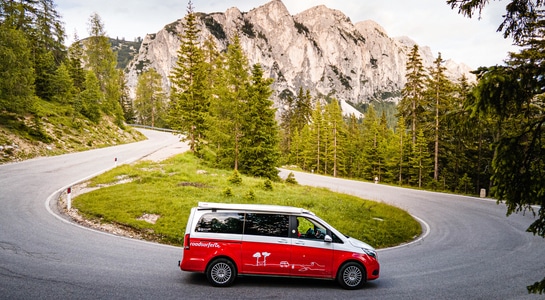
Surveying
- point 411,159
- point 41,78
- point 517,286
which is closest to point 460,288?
point 517,286

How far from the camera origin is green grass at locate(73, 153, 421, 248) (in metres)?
13.4

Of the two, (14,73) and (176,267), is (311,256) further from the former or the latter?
(14,73)

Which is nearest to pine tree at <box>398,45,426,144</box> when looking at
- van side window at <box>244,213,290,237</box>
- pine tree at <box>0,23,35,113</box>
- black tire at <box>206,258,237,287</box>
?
van side window at <box>244,213,290,237</box>

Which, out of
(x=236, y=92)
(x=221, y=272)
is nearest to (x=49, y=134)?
(x=236, y=92)

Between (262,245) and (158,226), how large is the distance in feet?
21.2

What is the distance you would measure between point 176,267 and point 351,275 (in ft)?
16.8

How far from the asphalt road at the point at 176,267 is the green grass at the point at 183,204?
1.20 metres

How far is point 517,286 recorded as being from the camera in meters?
8.76

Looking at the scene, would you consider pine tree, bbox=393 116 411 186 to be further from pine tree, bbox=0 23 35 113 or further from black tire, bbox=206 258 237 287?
pine tree, bbox=0 23 35 113

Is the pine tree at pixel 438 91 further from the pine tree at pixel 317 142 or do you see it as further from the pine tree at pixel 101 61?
the pine tree at pixel 101 61

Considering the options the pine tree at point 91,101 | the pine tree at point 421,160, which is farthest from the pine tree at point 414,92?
the pine tree at point 91,101

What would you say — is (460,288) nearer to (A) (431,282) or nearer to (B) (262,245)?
(A) (431,282)

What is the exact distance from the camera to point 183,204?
15.1 metres

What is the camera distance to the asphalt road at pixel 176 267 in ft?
24.2
